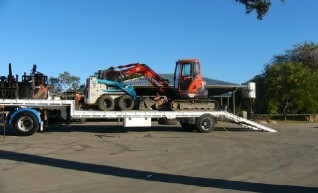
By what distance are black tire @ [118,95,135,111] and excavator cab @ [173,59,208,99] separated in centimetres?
278

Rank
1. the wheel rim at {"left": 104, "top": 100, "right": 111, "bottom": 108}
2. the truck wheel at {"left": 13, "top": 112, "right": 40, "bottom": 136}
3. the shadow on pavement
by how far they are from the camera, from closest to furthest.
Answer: the shadow on pavement < the truck wheel at {"left": 13, "top": 112, "right": 40, "bottom": 136} < the wheel rim at {"left": 104, "top": 100, "right": 111, "bottom": 108}

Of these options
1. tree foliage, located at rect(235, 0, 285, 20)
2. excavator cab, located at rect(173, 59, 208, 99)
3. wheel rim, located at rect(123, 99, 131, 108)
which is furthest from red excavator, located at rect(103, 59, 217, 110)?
tree foliage, located at rect(235, 0, 285, 20)

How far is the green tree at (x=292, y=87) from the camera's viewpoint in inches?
1745

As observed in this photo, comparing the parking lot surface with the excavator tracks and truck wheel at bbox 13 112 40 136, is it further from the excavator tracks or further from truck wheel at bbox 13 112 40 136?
the excavator tracks

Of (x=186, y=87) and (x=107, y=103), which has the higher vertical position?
(x=186, y=87)

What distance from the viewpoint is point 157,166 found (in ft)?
38.4

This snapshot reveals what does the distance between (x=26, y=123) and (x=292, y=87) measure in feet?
101

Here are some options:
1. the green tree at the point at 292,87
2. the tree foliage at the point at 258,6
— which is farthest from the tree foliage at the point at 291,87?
the tree foliage at the point at 258,6

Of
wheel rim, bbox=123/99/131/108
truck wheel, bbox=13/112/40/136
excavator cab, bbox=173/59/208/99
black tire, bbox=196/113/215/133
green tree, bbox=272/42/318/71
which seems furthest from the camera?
green tree, bbox=272/42/318/71

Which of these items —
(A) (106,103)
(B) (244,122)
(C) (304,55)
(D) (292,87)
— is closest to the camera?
(A) (106,103)

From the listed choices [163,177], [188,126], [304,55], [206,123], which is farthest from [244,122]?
[304,55]

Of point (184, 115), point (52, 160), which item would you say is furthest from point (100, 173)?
point (184, 115)

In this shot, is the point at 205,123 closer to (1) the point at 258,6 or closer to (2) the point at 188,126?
(2) the point at 188,126

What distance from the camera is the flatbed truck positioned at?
20531mm
